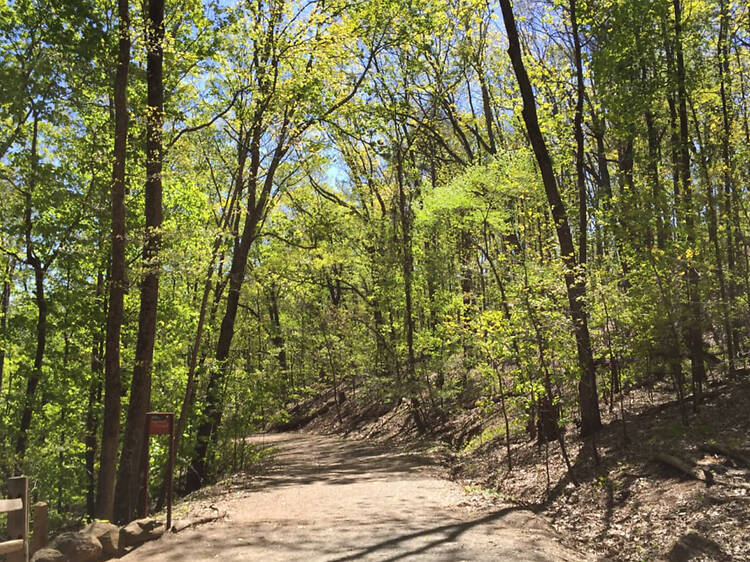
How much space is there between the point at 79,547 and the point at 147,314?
4991 millimetres

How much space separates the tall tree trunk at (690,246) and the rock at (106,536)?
8.25m

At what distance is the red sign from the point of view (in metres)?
7.64

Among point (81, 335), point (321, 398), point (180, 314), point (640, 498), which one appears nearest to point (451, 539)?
point (640, 498)

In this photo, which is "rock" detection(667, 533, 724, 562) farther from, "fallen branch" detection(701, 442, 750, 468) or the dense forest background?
the dense forest background

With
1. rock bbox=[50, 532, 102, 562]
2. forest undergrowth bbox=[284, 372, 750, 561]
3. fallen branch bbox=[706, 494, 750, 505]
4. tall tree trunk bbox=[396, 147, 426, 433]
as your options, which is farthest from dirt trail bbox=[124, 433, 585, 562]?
tall tree trunk bbox=[396, 147, 426, 433]

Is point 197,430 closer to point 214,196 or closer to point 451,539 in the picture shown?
point 214,196

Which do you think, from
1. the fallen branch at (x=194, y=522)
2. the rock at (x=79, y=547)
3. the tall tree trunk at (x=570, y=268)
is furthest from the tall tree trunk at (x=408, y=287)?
the rock at (x=79, y=547)

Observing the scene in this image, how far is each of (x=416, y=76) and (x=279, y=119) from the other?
8.20 meters

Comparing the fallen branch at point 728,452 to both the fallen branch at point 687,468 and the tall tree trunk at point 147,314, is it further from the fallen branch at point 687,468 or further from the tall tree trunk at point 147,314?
the tall tree trunk at point 147,314

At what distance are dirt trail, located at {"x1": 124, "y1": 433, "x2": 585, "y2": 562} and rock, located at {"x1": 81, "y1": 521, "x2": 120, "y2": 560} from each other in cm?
23

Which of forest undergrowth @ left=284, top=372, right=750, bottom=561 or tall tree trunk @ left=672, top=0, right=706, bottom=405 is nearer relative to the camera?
forest undergrowth @ left=284, top=372, right=750, bottom=561

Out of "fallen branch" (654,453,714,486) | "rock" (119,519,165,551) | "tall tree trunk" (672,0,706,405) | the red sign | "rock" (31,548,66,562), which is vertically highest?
"tall tree trunk" (672,0,706,405)

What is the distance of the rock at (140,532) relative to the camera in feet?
22.1

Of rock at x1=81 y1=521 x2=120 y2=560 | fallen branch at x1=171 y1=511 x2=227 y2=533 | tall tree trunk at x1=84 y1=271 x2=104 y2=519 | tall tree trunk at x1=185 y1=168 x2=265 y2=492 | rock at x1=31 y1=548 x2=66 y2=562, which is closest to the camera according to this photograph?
rock at x1=31 y1=548 x2=66 y2=562
